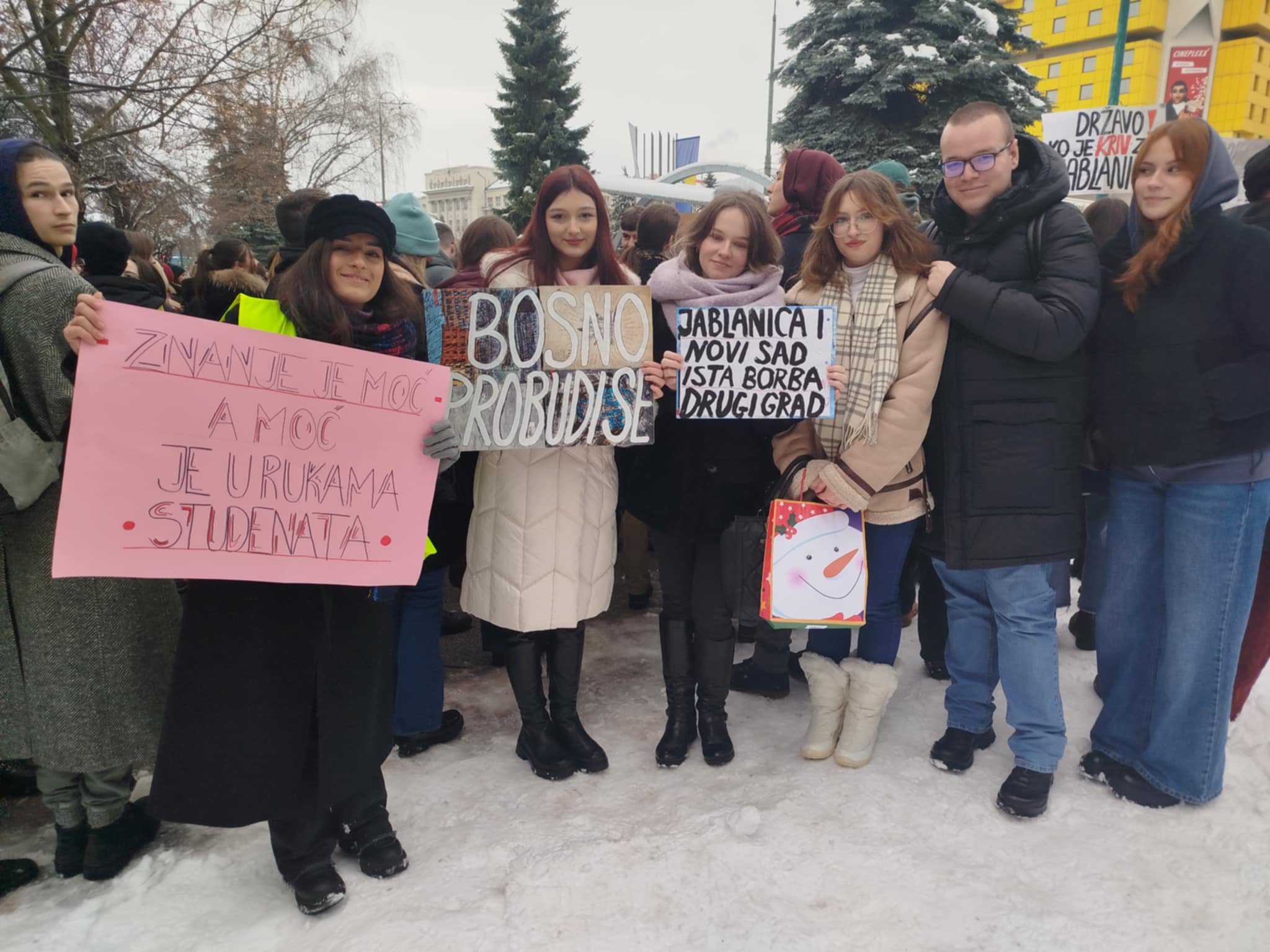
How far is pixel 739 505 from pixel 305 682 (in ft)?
5.59

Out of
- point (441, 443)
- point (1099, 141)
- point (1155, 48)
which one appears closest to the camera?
point (441, 443)

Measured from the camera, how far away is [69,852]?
8.27 ft

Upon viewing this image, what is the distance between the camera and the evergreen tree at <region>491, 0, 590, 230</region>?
25609 millimetres

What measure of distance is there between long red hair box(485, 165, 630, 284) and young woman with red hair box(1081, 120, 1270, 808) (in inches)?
71.3

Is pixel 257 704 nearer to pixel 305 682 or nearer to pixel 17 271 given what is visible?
pixel 305 682

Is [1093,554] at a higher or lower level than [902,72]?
lower

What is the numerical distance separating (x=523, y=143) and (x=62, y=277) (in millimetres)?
25800

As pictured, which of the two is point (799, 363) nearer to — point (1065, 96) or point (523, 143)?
point (523, 143)

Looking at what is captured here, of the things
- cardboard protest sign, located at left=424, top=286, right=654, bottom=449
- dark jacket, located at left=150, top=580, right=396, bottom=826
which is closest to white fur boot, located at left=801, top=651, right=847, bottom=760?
cardboard protest sign, located at left=424, top=286, right=654, bottom=449

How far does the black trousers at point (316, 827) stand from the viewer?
2.36 meters

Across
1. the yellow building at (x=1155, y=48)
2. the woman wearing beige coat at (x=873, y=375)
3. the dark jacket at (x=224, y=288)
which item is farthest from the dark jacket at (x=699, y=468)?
the yellow building at (x=1155, y=48)

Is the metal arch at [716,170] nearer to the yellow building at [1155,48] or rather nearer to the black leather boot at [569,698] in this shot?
the black leather boot at [569,698]

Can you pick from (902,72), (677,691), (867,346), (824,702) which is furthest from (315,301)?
(902,72)

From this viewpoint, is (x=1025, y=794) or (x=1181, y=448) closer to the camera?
(x=1181, y=448)
